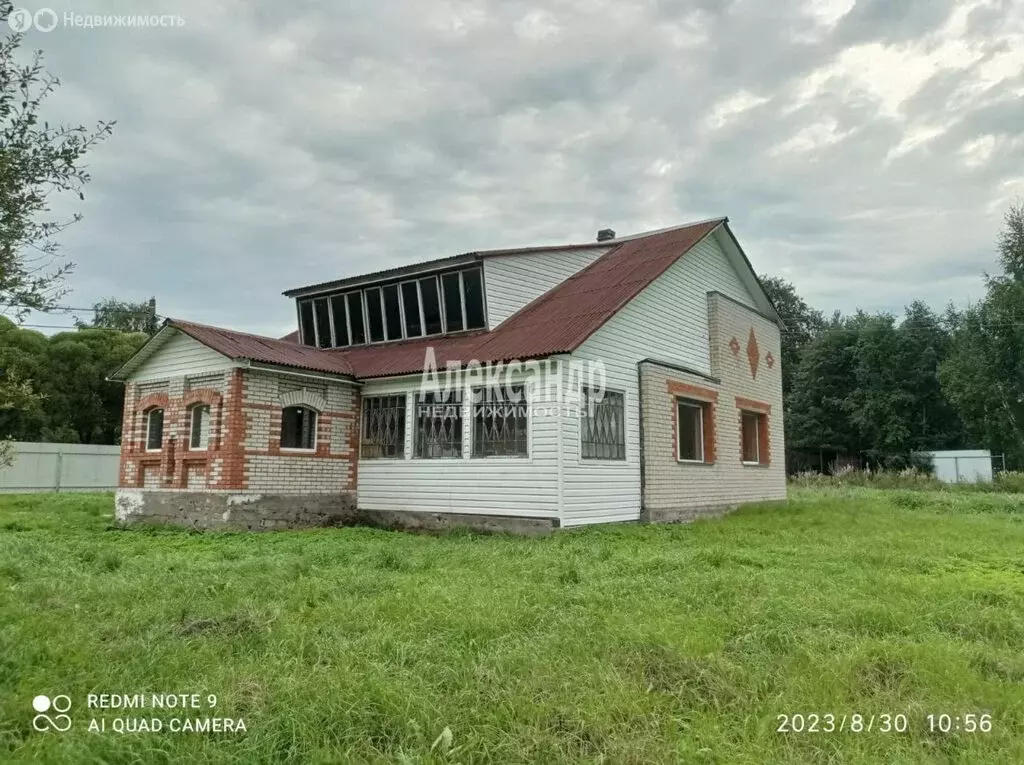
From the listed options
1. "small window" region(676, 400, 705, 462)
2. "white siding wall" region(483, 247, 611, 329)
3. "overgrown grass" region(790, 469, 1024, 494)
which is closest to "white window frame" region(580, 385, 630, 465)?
"small window" region(676, 400, 705, 462)

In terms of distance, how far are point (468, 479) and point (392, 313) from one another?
569 centimetres

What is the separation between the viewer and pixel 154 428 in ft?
48.1

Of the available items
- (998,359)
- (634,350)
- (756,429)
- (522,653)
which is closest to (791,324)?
(998,359)

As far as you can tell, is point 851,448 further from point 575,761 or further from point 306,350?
point 575,761

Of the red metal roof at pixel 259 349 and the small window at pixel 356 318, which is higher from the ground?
the small window at pixel 356 318

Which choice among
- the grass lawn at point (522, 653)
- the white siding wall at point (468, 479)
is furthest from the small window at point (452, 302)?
the grass lawn at point (522, 653)

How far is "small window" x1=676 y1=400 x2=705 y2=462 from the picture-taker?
15.3 metres

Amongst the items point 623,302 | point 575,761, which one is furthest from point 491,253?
point 575,761

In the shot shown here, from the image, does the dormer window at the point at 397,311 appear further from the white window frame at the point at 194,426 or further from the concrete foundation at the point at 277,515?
the white window frame at the point at 194,426

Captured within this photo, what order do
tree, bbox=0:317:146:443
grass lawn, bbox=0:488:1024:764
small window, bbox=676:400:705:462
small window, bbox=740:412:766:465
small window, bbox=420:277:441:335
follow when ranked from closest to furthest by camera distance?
grass lawn, bbox=0:488:1024:764 → small window, bbox=676:400:705:462 → small window, bbox=420:277:441:335 → small window, bbox=740:412:766:465 → tree, bbox=0:317:146:443

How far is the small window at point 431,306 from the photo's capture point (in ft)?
51.3

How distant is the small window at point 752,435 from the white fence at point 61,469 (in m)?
22.3

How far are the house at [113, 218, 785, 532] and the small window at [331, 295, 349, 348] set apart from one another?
72 centimetres
